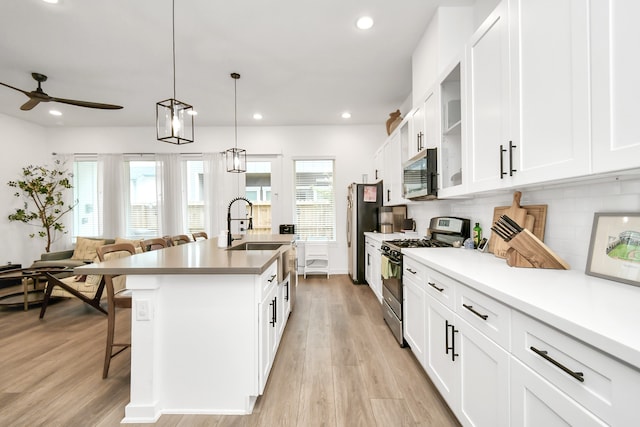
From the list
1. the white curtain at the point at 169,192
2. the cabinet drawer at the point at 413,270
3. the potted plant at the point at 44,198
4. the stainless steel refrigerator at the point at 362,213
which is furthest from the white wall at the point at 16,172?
the cabinet drawer at the point at 413,270

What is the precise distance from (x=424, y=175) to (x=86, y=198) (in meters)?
6.45

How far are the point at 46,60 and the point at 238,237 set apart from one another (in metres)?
3.02

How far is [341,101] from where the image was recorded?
14.6 ft

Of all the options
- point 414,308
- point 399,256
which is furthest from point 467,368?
point 399,256

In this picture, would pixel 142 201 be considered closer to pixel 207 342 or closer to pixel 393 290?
pixel 207 342

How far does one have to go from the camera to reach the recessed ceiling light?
2.58 metres

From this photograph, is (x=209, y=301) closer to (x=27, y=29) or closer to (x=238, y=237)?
(x=238, y=237)

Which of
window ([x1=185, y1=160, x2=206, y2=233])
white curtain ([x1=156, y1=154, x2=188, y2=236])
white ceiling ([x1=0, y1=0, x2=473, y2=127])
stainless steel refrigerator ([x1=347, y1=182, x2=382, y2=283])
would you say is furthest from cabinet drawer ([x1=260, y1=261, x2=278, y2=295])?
Answer: white curtain ([x1=156, y1=154, x2=188, y2=236])

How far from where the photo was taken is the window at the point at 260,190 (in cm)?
563

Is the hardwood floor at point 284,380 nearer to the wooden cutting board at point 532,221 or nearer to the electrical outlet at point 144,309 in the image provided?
the electrical outlet at point 144,309

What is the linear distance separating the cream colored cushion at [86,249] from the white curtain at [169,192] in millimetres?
1037

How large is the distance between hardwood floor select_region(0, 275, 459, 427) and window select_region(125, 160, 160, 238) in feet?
8.26

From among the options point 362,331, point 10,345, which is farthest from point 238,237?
point 10,345

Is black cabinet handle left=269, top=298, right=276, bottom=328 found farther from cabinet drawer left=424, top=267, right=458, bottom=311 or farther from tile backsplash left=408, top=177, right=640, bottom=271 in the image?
tile backsplash left=408, top=177, right=640, bottom=271
